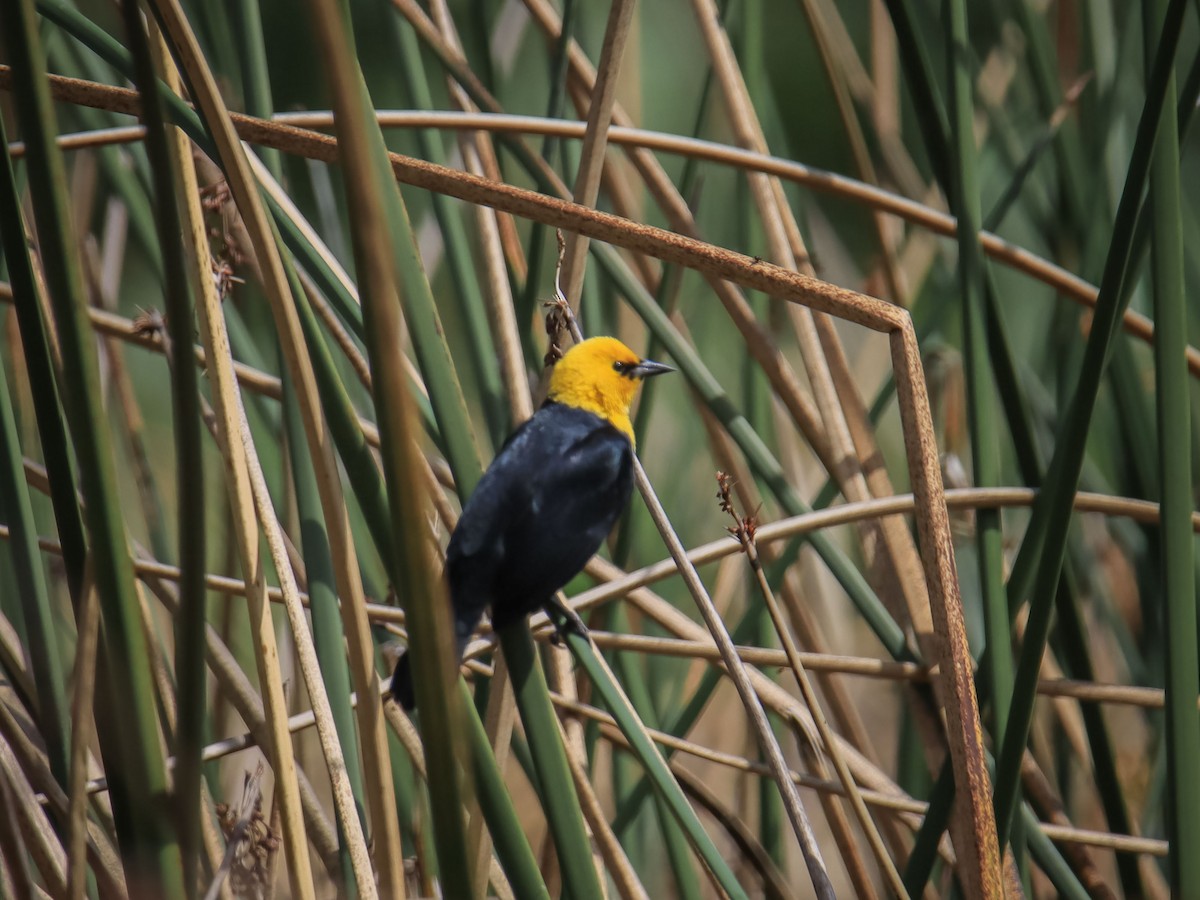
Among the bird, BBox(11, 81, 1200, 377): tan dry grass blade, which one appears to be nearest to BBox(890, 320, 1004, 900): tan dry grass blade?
BBox(11, 81, 1200, 377): tan dry grass blade

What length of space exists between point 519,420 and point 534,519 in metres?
0.14

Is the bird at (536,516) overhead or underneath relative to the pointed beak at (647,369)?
underneath

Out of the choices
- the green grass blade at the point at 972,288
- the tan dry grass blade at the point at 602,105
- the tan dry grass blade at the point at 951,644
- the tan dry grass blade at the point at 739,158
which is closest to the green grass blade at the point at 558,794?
the tan dry grass blade at the point at 951,644

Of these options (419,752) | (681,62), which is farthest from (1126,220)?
(681,62)

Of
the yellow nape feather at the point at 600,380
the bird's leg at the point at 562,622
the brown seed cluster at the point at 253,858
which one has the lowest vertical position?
the brown seed cluster at the point at 253,858

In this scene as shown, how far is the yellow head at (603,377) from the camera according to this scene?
1812 millimetres

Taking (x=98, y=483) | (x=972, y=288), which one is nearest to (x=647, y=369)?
(x=972, y=288)

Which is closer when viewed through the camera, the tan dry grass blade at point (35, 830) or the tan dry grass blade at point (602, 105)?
the tan dry grass blade at point (35, 830)

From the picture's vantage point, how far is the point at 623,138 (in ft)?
5.15

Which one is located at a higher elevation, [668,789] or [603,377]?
[603,377]

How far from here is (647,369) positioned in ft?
6.07

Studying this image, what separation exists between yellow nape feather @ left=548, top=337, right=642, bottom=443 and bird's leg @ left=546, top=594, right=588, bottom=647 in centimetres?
40

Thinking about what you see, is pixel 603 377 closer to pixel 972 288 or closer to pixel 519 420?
pixel 519 420

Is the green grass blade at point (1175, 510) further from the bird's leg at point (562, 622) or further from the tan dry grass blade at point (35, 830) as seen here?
the tan dry grass blade at point (35, 830)
